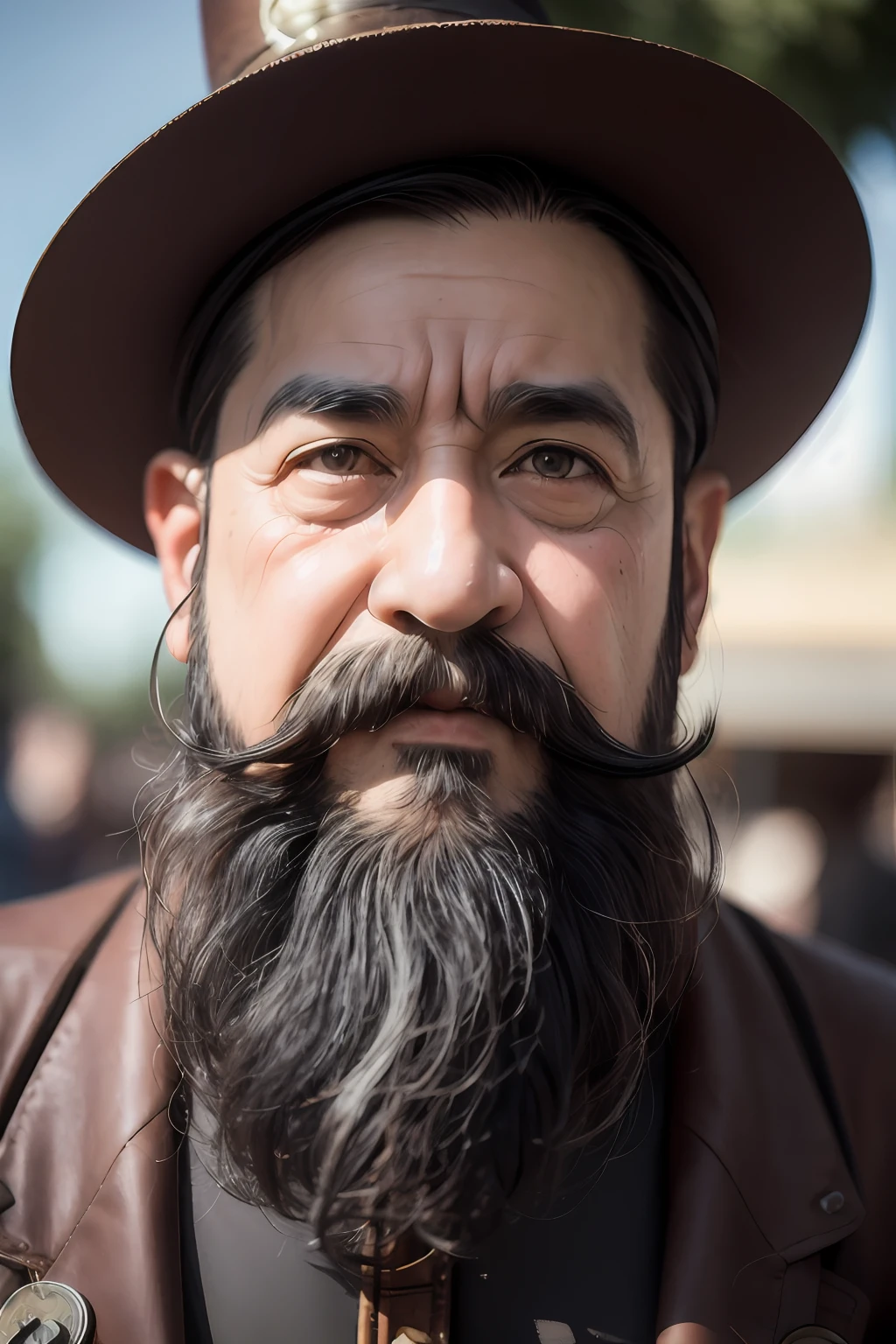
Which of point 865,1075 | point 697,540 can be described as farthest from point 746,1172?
point 697,540

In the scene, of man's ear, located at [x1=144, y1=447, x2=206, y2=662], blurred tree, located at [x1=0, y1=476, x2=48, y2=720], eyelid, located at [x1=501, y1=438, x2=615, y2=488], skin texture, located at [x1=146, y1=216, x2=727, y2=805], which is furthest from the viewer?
blurred tree, located at [x1=0, y1=476, x2=48, y2=720]

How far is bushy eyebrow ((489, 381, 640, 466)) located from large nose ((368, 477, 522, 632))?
0.46 feet

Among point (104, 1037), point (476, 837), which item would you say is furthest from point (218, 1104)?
point (476, 837)

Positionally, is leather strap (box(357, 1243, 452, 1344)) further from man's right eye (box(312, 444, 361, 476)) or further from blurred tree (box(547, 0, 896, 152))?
blurred tree (box(547, 0, 896, 152))

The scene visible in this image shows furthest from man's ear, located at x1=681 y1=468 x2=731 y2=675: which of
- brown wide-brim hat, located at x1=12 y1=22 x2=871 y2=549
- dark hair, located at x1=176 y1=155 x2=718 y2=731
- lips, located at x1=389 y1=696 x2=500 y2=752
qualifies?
lips, located at x1=389 y1=696 x2=500 y2=752

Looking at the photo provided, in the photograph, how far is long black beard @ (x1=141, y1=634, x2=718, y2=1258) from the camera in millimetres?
1332

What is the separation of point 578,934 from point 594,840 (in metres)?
0.13

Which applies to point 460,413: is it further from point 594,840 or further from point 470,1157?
point 470,1157

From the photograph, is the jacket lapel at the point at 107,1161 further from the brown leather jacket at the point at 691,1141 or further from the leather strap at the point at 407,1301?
the leather strap at the point at 407,1301

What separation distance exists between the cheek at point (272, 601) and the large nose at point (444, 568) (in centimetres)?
5

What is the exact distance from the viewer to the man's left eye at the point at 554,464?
1.56m

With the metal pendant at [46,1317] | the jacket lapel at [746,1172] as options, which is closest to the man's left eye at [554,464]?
the jacket lapel at [746,1172]

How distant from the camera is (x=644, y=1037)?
1.52m

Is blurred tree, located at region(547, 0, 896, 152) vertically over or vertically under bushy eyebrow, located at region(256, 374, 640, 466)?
over
